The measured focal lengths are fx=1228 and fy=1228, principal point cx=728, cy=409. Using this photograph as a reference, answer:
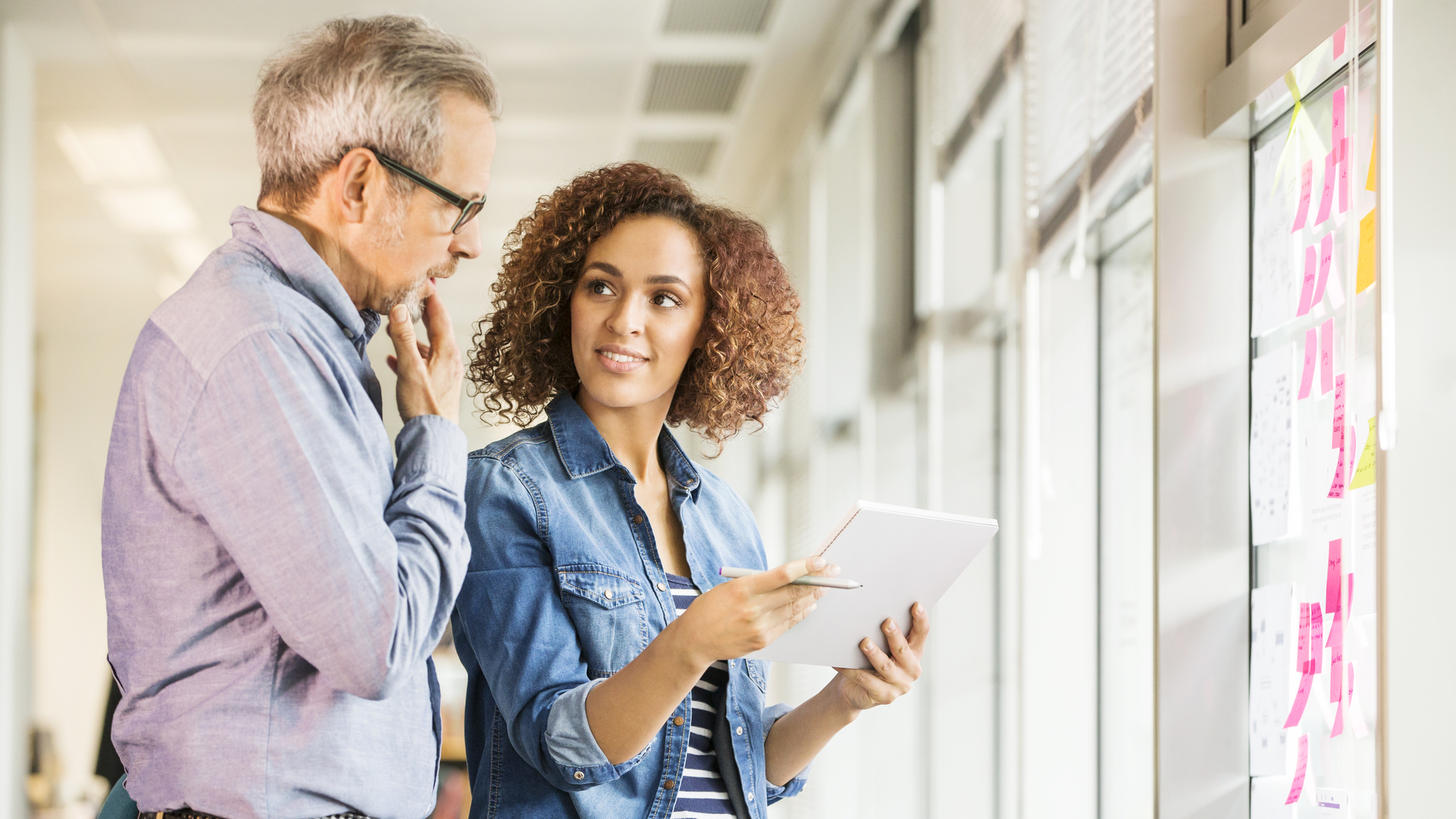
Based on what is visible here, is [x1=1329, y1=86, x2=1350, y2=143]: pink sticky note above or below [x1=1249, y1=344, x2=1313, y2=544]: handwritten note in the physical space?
above

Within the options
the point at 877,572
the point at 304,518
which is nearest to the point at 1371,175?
→ the point at 877,572

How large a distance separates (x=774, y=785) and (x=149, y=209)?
570 cm

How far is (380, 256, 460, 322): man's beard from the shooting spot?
1.28 m

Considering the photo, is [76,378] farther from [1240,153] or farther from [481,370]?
[1240,153]

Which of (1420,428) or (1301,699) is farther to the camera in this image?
(1301,699)

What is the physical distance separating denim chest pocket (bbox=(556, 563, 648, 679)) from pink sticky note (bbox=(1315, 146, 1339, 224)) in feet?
→ 3.39

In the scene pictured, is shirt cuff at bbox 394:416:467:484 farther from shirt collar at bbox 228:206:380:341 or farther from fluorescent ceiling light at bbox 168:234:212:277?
fluorescent ceiling light at bbox 168:234:212:277

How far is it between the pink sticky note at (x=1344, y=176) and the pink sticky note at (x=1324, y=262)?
50 millimetres

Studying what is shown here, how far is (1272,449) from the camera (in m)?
1.71

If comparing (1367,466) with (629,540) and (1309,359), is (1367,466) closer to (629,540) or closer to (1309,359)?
(1309,359)

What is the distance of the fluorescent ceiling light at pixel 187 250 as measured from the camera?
671 centimetres

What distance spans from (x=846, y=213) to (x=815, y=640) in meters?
3.60

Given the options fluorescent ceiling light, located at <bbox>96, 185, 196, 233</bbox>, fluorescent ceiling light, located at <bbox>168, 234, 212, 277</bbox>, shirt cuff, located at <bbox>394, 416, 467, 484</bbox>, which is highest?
fluorescent ceiling light, located at <bbox>96, 185, 196, 233</bbox>

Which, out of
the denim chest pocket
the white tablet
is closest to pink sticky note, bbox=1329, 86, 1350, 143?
the white tablet
